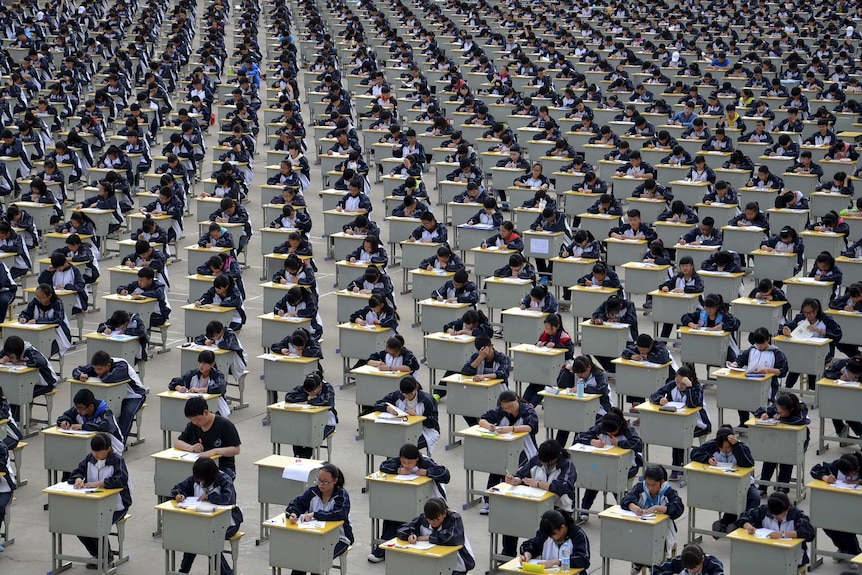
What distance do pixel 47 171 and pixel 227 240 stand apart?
4935 millimetres

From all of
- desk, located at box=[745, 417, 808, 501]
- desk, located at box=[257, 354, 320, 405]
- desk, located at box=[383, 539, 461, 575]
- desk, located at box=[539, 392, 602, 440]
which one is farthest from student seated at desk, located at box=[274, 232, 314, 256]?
desk, located at box=[383, 539, 461, 575]

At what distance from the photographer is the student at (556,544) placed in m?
12.0

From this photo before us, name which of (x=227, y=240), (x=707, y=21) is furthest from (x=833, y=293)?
(x=707, y=21)

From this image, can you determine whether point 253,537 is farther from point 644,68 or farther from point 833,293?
point 644,68

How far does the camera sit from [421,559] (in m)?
12.3

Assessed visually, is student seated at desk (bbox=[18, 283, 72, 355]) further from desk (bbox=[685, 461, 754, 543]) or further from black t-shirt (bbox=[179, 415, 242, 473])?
desk (bbox=[685, 461, 754, 543])

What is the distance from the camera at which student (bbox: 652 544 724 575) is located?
11.5 metres

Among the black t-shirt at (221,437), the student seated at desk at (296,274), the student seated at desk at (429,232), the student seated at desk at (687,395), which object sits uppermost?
the student seated at desk at (429,232)

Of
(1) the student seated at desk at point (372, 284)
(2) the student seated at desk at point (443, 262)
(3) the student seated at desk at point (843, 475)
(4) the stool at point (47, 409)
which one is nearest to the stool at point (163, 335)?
(4) the stool at point (47, 409)

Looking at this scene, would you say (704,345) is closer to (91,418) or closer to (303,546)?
(303,546)

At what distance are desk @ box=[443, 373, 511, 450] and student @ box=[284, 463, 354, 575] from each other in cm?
360

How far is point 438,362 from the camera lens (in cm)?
1784

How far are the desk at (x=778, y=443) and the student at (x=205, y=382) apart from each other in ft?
17.7

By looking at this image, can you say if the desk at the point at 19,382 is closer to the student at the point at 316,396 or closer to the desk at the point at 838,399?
the student at the point at 316,396
